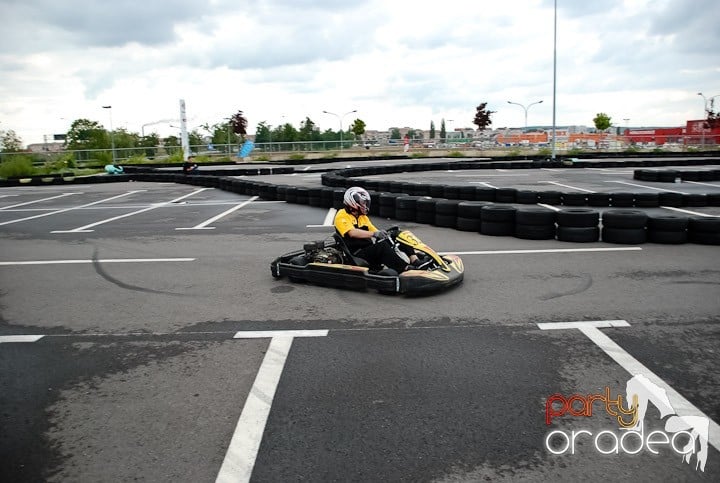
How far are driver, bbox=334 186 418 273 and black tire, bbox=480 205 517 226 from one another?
341cm

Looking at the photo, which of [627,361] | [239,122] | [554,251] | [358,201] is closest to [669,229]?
[554,251]

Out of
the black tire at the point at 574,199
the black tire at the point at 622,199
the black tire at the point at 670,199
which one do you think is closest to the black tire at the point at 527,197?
the black tire at the point at 574,199

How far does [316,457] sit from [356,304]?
281 centimetres

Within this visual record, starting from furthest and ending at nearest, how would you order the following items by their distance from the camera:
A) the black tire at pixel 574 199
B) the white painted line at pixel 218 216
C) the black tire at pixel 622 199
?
1. the black tire at pixel 574 199
2. the black tire at pixel 622 199
3. the white painted line at pixel 218 216

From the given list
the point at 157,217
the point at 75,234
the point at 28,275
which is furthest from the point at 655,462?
the point at 157,217

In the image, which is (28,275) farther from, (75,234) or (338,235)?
(338,235)

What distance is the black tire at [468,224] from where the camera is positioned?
9.85 meters

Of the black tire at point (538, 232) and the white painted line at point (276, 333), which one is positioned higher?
the black tire at point (538, 232)

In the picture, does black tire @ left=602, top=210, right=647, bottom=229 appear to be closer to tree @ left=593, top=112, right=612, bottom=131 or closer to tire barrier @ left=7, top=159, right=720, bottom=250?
tire barrier @ left=7, top=159, right=720, bottom=250

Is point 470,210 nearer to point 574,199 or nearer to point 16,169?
point 574,199

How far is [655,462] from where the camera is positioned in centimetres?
293

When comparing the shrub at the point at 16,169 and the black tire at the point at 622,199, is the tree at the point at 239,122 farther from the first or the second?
the black tire at the point at 622,199

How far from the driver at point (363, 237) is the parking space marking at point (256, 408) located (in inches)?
61.5

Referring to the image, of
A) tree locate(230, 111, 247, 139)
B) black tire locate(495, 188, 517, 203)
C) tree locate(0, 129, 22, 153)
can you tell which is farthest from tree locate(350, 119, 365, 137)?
black tire locate(495, 188, 517, 203)
